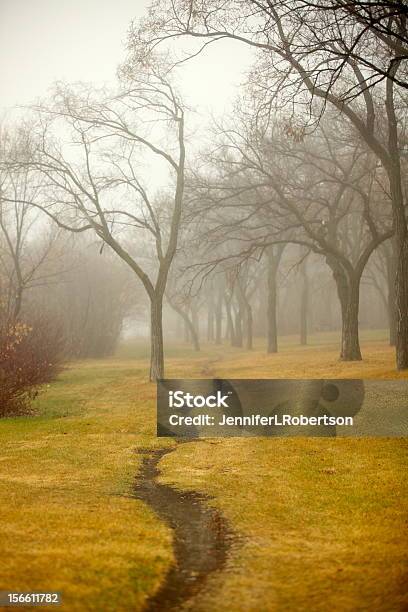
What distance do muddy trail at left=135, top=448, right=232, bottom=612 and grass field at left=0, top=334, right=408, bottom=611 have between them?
112 mm

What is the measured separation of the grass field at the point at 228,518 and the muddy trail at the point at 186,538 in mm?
112

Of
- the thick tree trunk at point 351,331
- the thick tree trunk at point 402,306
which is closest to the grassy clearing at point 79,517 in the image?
the thick tree trunk at point 402,306

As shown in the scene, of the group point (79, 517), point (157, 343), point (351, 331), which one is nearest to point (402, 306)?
point (351, 331)

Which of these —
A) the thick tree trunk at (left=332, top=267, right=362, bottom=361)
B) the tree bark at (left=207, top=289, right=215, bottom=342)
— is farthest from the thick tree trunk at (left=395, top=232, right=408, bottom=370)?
the tree bark at (left=207, top=289, right=215, bottom=342)

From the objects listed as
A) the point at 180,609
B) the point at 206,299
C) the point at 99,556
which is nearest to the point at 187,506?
the point at 99,556

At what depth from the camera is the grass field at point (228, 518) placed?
4074mm

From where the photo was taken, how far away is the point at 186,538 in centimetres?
528

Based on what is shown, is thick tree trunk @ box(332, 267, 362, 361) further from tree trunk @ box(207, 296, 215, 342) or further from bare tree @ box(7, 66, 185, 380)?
tree trunk @ box(207, 296, 215, 342)

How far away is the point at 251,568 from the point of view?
14.7 ft

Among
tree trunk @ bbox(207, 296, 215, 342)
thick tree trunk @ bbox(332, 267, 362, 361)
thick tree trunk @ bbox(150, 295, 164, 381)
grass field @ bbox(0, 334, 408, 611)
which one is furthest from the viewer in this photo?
tree trunk @ bbox(207, 296, 215, 342)

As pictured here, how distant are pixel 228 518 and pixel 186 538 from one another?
2.30ft

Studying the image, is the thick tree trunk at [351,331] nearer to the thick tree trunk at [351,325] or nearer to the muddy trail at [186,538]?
the thick tree trunk at [351,325]

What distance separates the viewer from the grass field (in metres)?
4.07

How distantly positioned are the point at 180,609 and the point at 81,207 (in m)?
16.9
